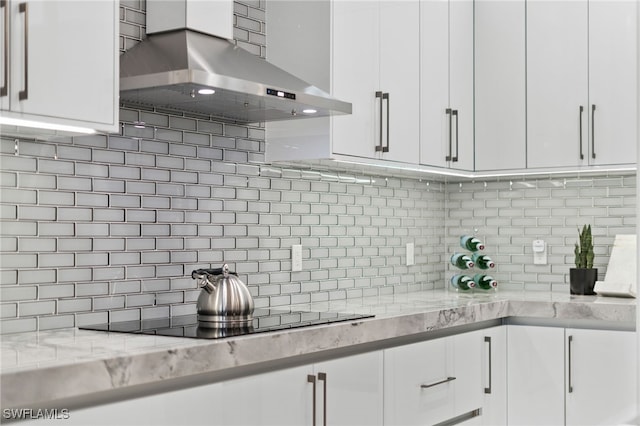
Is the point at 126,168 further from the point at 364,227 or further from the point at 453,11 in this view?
the point at 453,11

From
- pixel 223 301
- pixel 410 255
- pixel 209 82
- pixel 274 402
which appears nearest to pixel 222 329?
pixel 223 301

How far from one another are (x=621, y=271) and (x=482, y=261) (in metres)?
0.74

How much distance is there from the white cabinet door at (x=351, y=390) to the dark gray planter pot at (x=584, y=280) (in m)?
1.57

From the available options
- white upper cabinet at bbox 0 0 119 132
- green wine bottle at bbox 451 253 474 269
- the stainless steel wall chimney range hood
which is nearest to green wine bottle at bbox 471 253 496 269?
green wine bottle at bbox 451 253 474 269

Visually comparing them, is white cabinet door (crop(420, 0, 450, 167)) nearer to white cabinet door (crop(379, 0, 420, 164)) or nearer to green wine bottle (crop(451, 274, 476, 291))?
white cabinet door (crop(379, 0, 420, 164))

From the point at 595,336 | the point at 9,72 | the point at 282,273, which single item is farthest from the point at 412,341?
the point at 9,72

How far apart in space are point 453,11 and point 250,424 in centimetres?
261

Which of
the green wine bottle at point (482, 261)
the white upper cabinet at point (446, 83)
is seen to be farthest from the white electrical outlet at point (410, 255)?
the white upper cabinet at point (446, 83)

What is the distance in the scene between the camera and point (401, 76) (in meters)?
3.77

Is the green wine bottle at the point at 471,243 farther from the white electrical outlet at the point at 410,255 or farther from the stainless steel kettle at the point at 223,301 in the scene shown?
the stainless steel kettle at the point at 223,301

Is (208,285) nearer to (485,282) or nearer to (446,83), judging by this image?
(446,83)

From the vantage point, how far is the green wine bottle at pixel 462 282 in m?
4.46

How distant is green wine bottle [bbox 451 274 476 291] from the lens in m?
4.46

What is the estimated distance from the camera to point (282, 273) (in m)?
3.61
